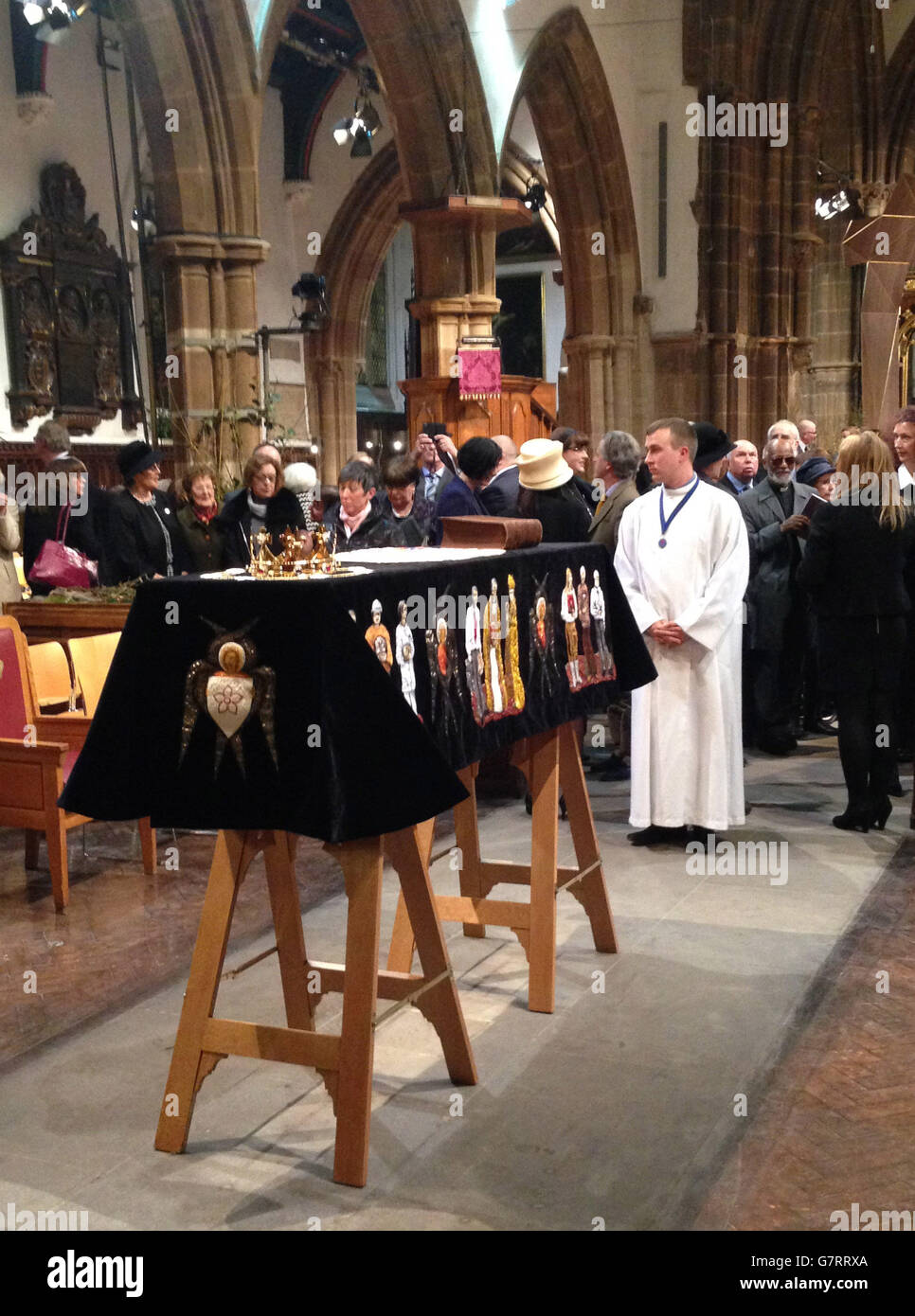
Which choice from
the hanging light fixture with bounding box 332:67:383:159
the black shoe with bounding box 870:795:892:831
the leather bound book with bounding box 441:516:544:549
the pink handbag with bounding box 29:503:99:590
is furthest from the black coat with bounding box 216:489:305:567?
the hanging light fixture with bounding box 332:67:383:159

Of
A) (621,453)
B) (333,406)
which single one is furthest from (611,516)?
(333,406)

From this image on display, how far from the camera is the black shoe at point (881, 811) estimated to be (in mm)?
6152

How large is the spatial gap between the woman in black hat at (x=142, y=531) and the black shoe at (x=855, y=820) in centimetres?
361

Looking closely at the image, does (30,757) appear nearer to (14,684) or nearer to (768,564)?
(14,684)

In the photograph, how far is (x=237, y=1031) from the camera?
3.19 m

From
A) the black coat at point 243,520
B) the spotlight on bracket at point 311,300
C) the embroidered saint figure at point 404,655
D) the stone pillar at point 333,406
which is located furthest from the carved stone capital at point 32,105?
the embroidered saint figure at point 404,655

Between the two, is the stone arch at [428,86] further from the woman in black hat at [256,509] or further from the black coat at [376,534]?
the black coat at [376,534]

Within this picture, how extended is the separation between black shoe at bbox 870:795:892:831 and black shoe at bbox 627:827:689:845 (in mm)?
916

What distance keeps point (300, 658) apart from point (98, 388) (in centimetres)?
1311

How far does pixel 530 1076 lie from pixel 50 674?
10.9 ft

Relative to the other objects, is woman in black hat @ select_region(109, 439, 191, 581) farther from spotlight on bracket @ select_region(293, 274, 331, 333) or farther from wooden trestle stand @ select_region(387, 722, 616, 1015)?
spotlight on bracket @ select_region(293, 274, 331, 333)

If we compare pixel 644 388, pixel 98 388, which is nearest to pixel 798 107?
pixel 644 388

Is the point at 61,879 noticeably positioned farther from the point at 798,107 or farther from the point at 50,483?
the point at 798,107
